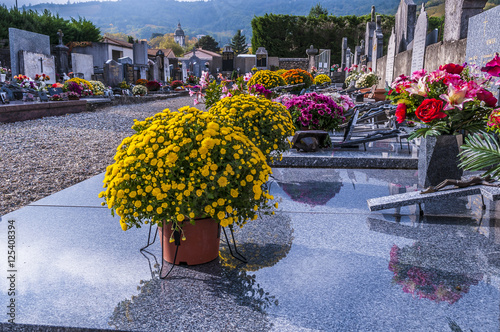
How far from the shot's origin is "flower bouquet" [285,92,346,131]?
577 centimetres

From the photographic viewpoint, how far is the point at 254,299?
1.88 m

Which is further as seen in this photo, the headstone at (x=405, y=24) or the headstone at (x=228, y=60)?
the headstone at (x=228, y=60)

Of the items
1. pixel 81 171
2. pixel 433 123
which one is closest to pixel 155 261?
pixel 433 123

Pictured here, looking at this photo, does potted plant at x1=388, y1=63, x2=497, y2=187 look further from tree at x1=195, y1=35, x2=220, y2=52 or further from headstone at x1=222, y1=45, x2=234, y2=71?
tree at x1=195, y1=35, x2=220, y2=52

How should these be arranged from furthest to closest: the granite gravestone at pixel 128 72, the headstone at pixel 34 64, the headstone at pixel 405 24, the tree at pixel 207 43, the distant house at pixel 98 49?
the tree at pixel 207 43 < the distant house at pixel 98 49 < the granite gravestone at pixel 128 72 < the headstone at pixel 34 64 < the headstone at pixel 405 24

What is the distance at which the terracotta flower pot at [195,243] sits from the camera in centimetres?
213

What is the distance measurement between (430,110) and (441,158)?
49cm

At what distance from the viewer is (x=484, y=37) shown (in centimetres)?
563

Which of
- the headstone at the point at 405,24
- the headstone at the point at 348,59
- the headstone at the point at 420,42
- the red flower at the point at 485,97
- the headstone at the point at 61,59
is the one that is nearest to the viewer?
the red flower at the point at 485,97

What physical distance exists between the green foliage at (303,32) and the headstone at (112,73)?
2525 cm

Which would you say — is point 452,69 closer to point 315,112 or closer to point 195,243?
point 315,112

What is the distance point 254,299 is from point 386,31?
48907mm

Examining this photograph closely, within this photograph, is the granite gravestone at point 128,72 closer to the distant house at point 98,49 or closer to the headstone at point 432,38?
the distant house at point 98,49

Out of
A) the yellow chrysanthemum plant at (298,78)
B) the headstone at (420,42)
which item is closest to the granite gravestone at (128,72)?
the yellow chrysanthemum plant at (298,78)
